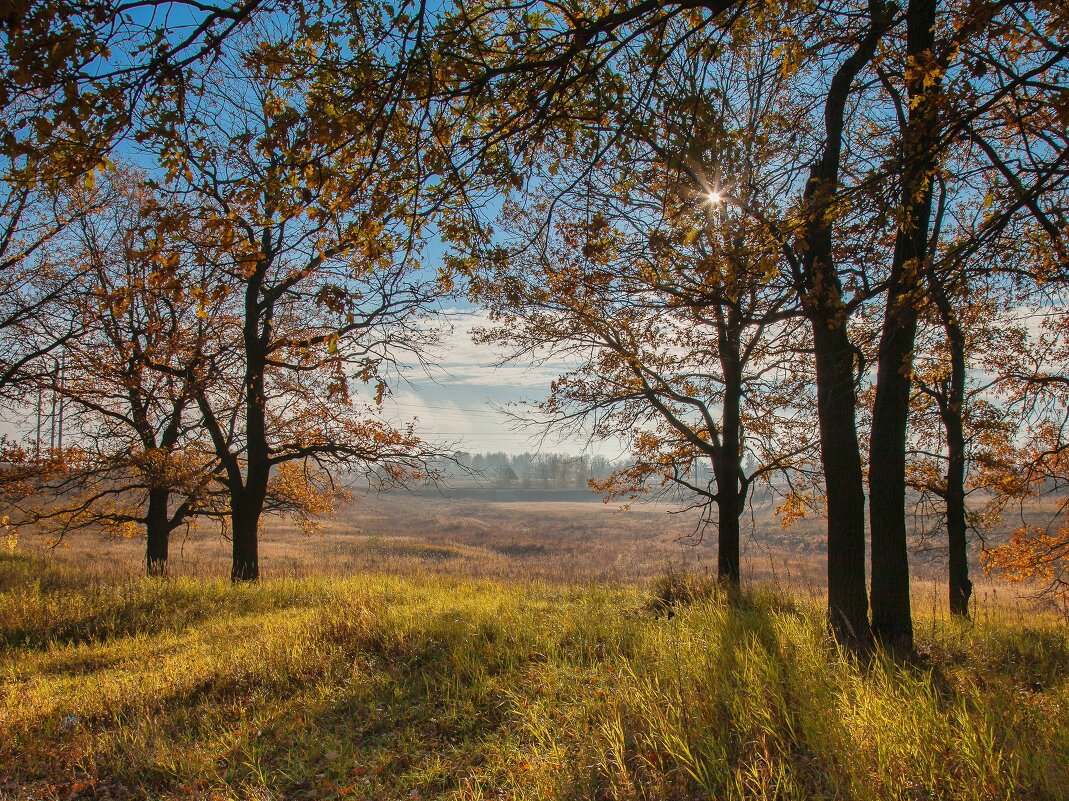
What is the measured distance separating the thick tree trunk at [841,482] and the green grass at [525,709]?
101 centimetres

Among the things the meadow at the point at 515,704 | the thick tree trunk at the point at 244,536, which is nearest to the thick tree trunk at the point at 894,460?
the meadow at the point at 515,704

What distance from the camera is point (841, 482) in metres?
6.86

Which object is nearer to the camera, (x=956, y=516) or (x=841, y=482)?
(x=841, y=482)

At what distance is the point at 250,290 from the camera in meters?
11.8

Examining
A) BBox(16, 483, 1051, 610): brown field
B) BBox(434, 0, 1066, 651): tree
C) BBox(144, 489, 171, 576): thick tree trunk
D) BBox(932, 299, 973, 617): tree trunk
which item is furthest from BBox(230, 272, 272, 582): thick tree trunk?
BBox(932, 299, 973, 617): tree trunk

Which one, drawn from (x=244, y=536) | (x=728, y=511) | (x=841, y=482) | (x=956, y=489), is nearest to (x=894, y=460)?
(x=841, y=482)

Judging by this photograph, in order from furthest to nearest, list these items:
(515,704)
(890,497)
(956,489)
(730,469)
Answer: (956,489) → (730,469) → (890,497) → (515,704)

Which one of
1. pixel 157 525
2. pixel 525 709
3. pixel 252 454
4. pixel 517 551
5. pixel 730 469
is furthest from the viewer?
pixel 517 551

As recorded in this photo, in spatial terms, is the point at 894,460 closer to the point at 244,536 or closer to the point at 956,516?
the point at 956,516

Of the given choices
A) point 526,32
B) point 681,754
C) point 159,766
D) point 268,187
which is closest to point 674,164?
point 526,32

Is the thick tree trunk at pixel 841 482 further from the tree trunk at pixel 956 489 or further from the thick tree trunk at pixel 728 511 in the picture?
the tree trunk at pixel 956 489

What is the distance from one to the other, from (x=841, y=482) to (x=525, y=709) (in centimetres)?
468

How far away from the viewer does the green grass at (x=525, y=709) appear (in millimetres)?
3230

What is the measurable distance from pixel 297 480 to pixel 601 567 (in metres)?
19.6
